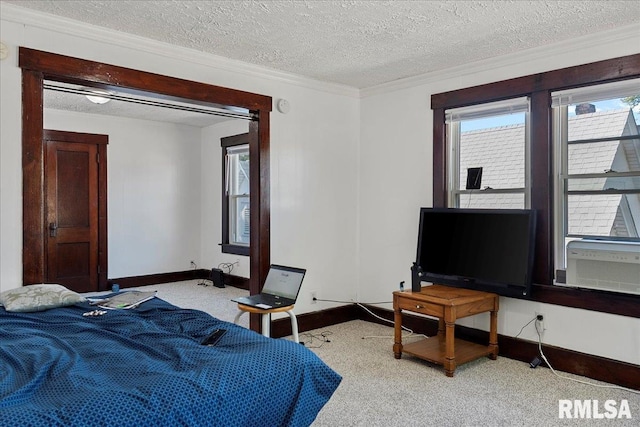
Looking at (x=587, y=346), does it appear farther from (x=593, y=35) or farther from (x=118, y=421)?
(x=118, y=421)

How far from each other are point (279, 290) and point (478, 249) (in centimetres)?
158

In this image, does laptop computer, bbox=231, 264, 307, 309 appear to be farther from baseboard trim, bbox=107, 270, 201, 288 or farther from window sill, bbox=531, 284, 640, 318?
baseboard trim, bbox=107, 270, 201, 288

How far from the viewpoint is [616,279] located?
115 inches

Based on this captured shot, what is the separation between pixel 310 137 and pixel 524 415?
294 cm

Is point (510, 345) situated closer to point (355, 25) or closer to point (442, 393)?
point (442, 393)

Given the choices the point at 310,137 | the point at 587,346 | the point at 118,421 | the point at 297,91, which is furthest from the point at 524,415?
the point at 297,91

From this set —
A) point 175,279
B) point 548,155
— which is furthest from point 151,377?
point 175,279

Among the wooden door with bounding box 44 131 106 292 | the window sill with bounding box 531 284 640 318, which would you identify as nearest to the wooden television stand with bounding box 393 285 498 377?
the window sill with bounding box 531 284 640 318

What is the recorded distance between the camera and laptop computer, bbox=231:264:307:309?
3.04 m

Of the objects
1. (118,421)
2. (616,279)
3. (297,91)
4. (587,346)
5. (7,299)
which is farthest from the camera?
(297,91)

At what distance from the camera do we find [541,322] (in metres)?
3.38

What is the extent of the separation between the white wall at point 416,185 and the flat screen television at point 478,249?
333 millimetres

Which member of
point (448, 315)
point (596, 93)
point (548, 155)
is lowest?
point (448, 315)

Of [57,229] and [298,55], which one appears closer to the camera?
[298,55]
